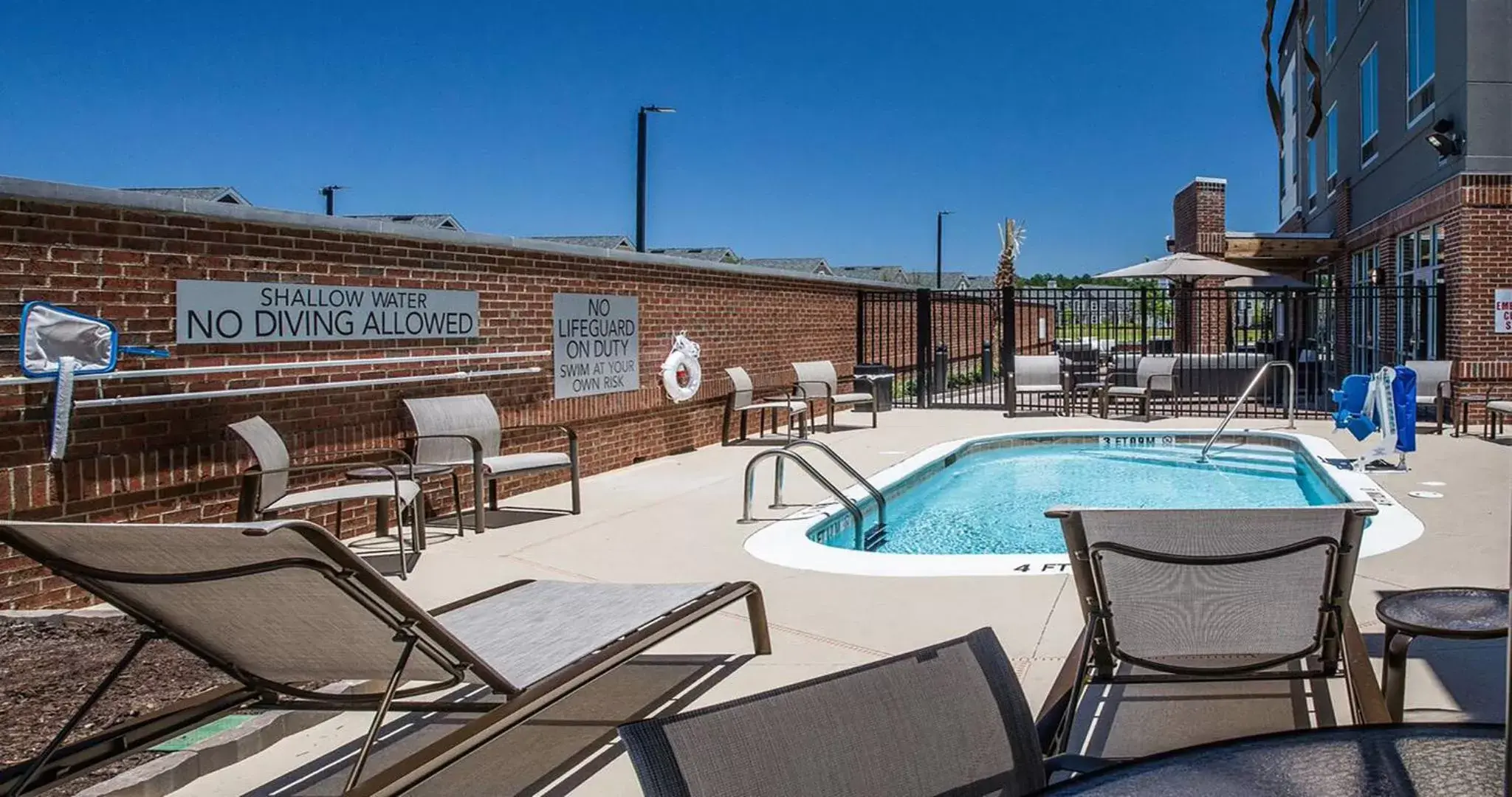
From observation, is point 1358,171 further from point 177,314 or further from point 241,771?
point 241,771

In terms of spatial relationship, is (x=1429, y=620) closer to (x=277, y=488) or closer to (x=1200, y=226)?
(x=277, y=488)

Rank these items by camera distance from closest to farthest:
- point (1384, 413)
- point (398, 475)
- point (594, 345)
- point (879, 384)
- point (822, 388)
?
point (398, 475), point (1384, 413), point (594, 345), point (822, 388), point (879, 384)

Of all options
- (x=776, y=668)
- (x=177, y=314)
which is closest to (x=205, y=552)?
(x=776, y=668)

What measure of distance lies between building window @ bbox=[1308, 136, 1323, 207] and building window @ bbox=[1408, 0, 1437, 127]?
316 inches

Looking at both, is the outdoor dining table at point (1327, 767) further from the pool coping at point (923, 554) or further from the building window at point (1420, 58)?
the building window at point (1420, 58)

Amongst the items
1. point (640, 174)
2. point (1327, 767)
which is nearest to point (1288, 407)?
point (640, 174)

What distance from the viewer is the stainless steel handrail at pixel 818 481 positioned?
6793 millimetres

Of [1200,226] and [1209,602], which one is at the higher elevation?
[1200,226]

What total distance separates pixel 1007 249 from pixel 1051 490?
22023 mm

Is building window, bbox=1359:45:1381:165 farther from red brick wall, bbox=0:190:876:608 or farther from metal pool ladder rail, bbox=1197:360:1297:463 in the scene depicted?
red brick wall, bbox=0:190:876:608

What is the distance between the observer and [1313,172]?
957 inches

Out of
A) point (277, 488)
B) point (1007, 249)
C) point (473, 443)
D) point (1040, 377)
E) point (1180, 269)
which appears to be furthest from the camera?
point (1007, 249)

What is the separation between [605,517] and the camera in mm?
7543

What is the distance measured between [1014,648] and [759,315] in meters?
9.56
